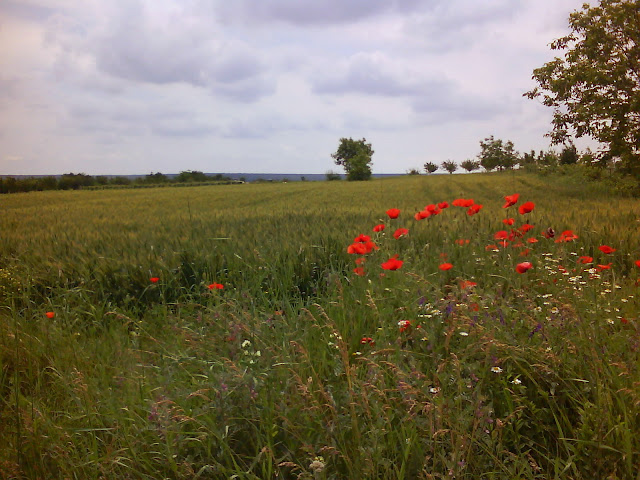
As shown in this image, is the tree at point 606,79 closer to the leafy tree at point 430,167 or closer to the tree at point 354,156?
the tree at point 354,156

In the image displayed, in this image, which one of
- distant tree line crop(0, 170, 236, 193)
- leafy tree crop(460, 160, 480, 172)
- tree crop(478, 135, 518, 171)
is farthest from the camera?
leafy tree crop(460, 160, 480, 172)

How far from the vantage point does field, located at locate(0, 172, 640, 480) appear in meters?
1.60

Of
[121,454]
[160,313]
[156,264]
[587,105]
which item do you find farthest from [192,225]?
[587,105]

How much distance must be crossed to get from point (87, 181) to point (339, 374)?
32743 millimetres

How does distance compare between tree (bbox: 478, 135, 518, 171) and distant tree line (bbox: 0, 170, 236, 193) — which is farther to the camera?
tree (bbox: 478, 135, 518, 171)

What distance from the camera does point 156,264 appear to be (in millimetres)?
4312

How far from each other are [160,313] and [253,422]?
2.34m

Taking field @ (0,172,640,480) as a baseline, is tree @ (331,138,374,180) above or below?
above

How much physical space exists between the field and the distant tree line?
816 inches

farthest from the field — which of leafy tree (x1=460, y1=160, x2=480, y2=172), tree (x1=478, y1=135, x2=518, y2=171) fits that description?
leafy tree (x1=460, y1=160, x2=480, y2=172)

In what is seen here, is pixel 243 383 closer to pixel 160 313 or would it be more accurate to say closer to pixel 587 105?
pixel 160 313

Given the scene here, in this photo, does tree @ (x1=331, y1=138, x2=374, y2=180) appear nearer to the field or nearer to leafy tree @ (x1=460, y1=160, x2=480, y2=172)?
leafy tree @ (x1=460, y1=160, x2=480, y2=172)

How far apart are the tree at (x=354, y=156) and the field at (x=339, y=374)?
42211 millimetres

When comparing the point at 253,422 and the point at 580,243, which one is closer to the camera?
the point at 253,422
